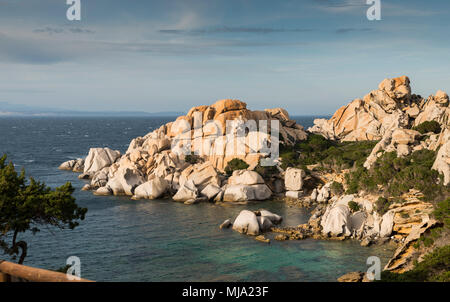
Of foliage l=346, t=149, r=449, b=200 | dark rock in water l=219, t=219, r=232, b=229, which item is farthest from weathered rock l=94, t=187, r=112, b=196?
foliage l=346, t=149, r=449, b=200

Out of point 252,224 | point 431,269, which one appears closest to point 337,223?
point 252,224

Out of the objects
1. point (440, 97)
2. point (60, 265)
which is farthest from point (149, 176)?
point (440, 97)

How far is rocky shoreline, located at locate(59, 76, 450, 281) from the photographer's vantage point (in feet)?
132

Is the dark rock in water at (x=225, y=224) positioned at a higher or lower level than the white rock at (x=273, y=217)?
lower

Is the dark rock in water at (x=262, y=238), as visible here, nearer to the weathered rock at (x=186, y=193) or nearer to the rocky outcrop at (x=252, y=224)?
the rocky outcrop at (x=252, y=224)

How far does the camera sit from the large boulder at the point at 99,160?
263ft

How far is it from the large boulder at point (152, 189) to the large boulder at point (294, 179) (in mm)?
19796

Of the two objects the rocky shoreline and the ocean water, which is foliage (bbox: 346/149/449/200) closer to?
the rocky shoreline

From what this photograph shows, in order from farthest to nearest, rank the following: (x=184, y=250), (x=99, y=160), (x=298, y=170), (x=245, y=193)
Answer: (x=99, y=160)
(x=298, y=170)
(x=245, y=193)
(x=184, y=250)

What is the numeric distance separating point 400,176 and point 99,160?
59489 mm

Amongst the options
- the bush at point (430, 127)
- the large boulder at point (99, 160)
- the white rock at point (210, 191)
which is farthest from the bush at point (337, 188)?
the large boulder at point (99, 160)

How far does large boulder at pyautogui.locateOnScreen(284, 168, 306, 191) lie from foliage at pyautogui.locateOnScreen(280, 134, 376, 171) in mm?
3473

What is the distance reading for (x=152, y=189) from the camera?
200ft

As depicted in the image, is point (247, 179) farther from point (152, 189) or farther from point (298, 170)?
point (152, 189)
